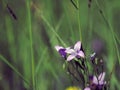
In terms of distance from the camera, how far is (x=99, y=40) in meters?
4.70

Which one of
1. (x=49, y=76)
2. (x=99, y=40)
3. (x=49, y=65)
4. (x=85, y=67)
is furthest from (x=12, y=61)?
(x=85, y=67)

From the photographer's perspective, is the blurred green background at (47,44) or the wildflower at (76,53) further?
the blurred green background at (47,44)

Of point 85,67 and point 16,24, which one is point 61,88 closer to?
point 85,67

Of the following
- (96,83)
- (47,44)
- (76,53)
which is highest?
(47,44)

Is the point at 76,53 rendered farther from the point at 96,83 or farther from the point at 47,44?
the point at 47,44

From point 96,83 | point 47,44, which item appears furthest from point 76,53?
point 47,44

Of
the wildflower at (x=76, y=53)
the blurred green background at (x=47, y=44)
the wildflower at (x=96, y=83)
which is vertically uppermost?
the blurred green background at (x=47, y=44)

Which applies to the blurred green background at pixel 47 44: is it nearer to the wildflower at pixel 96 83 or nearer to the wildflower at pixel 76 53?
the wildflower at pixel 76 53

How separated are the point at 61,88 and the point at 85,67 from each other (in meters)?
1.07

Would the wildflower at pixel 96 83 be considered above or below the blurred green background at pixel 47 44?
below

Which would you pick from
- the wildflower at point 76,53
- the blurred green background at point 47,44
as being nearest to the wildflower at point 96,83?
the wildflower at point 76,53

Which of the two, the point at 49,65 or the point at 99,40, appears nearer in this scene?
the point at 49,65

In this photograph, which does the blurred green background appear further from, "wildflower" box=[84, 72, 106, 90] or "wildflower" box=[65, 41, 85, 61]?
"wildflower" box=[84, 72, 106, 90]

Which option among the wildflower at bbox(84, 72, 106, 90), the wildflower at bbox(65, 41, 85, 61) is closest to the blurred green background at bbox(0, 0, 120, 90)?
the wildflower at bbox(65, 41, 85, 61)
